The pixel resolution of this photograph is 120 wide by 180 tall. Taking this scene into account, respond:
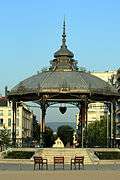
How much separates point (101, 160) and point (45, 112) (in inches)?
364

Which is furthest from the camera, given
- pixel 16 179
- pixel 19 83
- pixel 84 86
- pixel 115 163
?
pixel 19 83

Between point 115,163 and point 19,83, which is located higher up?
point 19,83

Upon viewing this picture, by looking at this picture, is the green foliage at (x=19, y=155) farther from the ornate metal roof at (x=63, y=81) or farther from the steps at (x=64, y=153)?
the ornate metal roof at (x=63, y=81)

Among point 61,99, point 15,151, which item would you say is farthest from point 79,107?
point 15,151

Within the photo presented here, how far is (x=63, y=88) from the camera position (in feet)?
229

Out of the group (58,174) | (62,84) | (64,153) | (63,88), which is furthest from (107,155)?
(58,174)

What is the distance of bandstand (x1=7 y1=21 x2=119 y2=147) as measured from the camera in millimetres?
70125

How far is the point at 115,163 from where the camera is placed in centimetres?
6438

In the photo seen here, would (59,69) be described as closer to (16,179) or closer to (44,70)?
(44,70)

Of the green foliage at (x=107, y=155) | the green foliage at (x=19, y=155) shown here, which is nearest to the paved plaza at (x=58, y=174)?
the green foliage at (x=19, y=155)

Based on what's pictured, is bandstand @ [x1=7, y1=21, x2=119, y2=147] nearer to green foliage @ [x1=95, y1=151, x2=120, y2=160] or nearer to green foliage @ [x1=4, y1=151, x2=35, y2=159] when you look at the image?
green foliage @ [x1=4, y1=151, x2=35, y2=159]

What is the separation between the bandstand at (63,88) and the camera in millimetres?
70125

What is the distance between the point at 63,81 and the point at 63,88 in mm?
1407

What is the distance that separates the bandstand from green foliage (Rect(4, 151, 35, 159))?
4.50 metres
